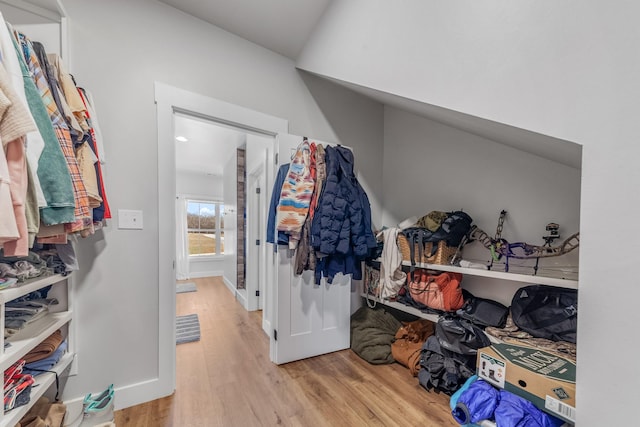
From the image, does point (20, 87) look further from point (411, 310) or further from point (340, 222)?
point (411, 310)

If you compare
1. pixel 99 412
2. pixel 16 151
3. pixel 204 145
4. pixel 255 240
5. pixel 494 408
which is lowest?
pixel 99 412

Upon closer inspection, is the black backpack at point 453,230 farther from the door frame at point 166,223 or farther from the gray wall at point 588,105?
the door frame at point 166,223

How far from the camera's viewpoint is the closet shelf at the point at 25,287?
2.84ft

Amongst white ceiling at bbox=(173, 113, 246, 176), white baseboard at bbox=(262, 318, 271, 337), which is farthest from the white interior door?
white ceiling at bbox=(173, 113, 246, 176)

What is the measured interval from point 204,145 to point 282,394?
3.71 metres

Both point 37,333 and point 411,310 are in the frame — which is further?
point 411,310

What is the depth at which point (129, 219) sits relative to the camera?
1597 mm

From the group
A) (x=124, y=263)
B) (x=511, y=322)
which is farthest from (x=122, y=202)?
(x=511, y=322)

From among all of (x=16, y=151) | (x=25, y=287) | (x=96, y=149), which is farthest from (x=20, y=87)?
(x=25, y=287)

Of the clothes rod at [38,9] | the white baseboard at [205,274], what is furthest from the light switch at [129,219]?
the white baseboard at [205,274]

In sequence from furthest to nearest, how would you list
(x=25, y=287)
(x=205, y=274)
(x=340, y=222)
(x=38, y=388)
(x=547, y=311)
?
1. (x=205, y=274)
2. (x=340, y=222)
3. (x=547, y=311)
4. (x=38, y=388)
5. (x=25, y=287)

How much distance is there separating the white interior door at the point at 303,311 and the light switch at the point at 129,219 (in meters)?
0.98

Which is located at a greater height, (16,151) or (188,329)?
(16,151)

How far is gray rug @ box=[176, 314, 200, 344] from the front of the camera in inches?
98.0
